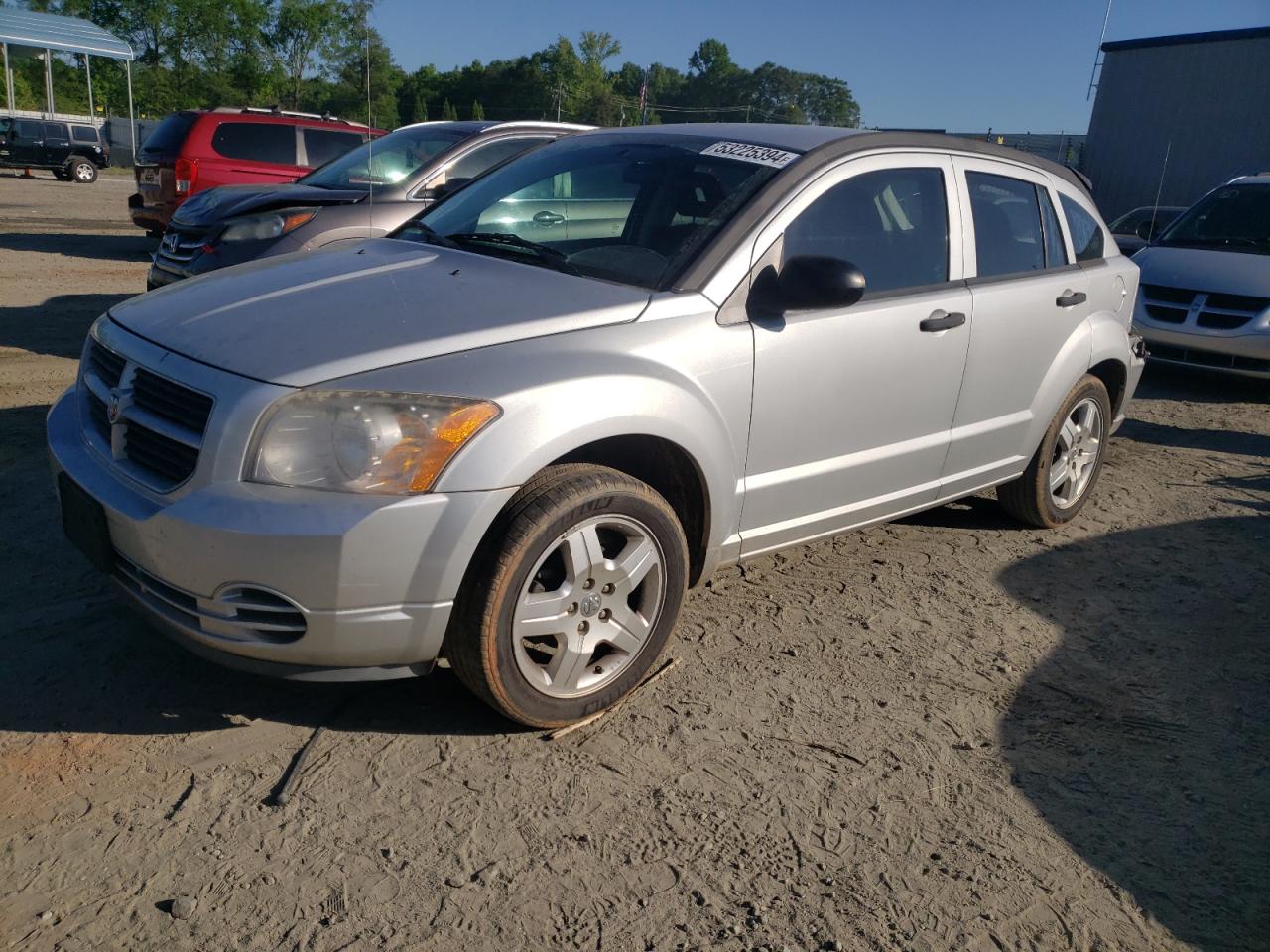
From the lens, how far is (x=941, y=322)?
13.5ft

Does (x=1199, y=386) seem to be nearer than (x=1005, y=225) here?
No

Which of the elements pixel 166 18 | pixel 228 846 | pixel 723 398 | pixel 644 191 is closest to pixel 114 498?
pixel 228 846

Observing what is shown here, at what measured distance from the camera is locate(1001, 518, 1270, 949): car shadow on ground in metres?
2.74

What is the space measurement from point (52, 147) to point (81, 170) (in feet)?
3.34

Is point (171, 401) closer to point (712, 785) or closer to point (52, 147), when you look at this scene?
point (712, 785)

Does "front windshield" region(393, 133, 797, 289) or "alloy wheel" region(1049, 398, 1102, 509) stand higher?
"front windshield" region(393, 133, 797, 289)

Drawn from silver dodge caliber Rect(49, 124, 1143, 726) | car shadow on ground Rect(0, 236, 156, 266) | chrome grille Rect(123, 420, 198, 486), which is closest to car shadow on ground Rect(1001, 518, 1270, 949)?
silver dodge caliber Rect(49, 124, 1143, 726)

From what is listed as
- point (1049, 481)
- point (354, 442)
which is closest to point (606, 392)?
point (354, 442)

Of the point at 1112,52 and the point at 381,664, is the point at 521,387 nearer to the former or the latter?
the point at 381,664

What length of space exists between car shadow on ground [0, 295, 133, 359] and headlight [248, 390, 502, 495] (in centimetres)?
539

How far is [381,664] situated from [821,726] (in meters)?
1.39

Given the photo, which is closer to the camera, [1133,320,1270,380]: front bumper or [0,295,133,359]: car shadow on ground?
[0,295,133,359]: car shadow on ground

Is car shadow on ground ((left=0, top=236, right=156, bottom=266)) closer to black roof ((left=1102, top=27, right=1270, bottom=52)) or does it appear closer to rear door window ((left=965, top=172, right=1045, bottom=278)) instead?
rear door window ((left=965, top=172, right=1045, bottom=278))

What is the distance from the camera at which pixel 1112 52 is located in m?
22.4
